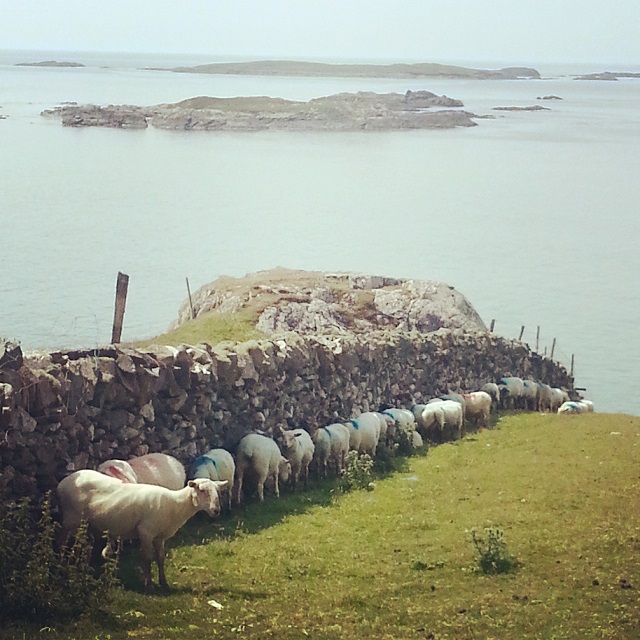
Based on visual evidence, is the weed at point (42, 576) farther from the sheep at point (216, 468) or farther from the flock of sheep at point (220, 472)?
the sheep at point (216, 468)

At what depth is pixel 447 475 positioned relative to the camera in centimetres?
1659

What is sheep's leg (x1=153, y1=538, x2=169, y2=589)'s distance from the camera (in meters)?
9.73

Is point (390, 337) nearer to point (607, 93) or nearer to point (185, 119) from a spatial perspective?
point (185, 119)

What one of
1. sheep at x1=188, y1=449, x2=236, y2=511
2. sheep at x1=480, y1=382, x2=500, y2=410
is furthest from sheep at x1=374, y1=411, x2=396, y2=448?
sheep at x1=480, y1=382, x2=500, y2=410

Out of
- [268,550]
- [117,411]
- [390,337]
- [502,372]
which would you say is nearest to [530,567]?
[268,550]

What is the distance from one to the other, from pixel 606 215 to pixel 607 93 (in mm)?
104282

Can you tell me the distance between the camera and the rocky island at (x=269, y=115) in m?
93.5

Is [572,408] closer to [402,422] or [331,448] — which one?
[402,422]

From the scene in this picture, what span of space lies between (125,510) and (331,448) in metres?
6.36

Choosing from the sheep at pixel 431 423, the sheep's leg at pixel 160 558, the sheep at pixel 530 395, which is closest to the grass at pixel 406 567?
the sheep's leg at pixel 160 558

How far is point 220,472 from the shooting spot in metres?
13.1

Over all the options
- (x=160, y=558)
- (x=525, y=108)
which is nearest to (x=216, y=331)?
(x=160, y=558)

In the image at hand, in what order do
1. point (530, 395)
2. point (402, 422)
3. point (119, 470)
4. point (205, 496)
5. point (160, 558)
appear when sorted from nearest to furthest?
point (160, 558), point (205, 496), point (119, 470), point (402, 422), point (530, 395)

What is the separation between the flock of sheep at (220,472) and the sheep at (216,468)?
1 cm
